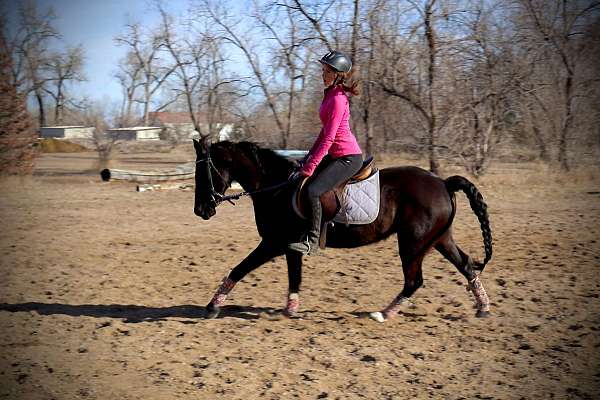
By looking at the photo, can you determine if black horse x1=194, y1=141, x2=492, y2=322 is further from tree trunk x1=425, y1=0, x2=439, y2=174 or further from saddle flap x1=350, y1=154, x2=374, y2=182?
tree trunk x1=425, y1=0, x2=439, y2=174

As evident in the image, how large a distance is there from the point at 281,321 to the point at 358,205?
1.59m

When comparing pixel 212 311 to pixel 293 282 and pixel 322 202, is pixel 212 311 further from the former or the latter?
pixel 322 202

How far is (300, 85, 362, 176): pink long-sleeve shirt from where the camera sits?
579 cm

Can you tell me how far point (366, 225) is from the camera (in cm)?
610

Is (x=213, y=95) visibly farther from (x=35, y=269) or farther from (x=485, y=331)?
(x=485, y=331)

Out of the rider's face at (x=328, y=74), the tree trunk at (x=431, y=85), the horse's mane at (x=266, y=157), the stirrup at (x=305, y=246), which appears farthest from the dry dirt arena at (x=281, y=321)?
the tree trunk at (x=431, y=85)

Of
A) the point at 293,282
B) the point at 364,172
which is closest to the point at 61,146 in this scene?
the point at 293,282

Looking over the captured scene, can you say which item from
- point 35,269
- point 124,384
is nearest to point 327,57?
point 124,384

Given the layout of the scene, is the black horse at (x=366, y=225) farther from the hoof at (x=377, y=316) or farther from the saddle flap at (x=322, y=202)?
the saddle flap at (x=322, y=202)

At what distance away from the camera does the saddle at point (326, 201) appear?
5988mm

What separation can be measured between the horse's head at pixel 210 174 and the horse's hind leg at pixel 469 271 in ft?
8.67

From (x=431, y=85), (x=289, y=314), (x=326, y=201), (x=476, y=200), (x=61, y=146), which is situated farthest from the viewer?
(x=61, y=146)

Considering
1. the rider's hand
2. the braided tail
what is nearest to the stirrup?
the rider's hand

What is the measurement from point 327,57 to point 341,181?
1.35 metres
